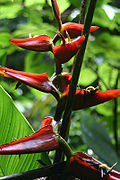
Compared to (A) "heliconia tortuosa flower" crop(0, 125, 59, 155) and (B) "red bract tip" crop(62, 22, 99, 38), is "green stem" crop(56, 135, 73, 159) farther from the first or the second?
(B) "red bract tip" crop(62, 22, 99, 38)

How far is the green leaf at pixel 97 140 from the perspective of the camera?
0.60 meters

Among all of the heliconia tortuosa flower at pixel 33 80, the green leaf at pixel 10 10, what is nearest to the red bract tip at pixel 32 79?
the heliconia tortuosa flower at pixel 33 80

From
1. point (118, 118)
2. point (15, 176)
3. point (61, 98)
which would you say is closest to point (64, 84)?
point (61, 98)

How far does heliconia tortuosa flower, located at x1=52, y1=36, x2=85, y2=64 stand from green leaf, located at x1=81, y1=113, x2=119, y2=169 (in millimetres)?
332

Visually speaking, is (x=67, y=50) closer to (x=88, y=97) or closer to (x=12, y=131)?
(x=88, y=97)

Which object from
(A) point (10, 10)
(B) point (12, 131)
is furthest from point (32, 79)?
(A) point (10, 10)

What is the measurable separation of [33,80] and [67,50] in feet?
0.18

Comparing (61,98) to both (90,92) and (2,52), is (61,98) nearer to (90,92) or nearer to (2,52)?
(90,92)

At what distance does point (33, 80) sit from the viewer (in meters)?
0.30

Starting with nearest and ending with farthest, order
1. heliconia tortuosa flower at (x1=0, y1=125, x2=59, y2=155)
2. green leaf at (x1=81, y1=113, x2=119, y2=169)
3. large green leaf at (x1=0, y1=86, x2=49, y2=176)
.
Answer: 1. heliconia tortuosa flower at (x1=0, y1=125, x2=59, y2=155)
2. large green leaf at (x1=0, y1=86, x2=49, y2=176)
3. green leaf at (x1=81, y1=113, x2=119, y2=169)

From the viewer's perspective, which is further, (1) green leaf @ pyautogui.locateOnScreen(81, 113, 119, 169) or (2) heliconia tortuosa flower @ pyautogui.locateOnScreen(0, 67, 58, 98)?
(1) green leaf @ pyautogui.locateOnScreen(81, 113, 119, 169)

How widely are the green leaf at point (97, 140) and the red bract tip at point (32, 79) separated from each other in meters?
0.31

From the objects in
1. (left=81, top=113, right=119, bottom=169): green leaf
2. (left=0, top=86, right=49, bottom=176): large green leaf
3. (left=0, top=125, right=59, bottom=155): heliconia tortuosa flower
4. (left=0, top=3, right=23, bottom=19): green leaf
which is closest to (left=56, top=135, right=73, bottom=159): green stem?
(left=0, top=125, right=59, bottom=155): heliconia tortuosa flower

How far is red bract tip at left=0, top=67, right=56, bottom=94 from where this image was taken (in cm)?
30
